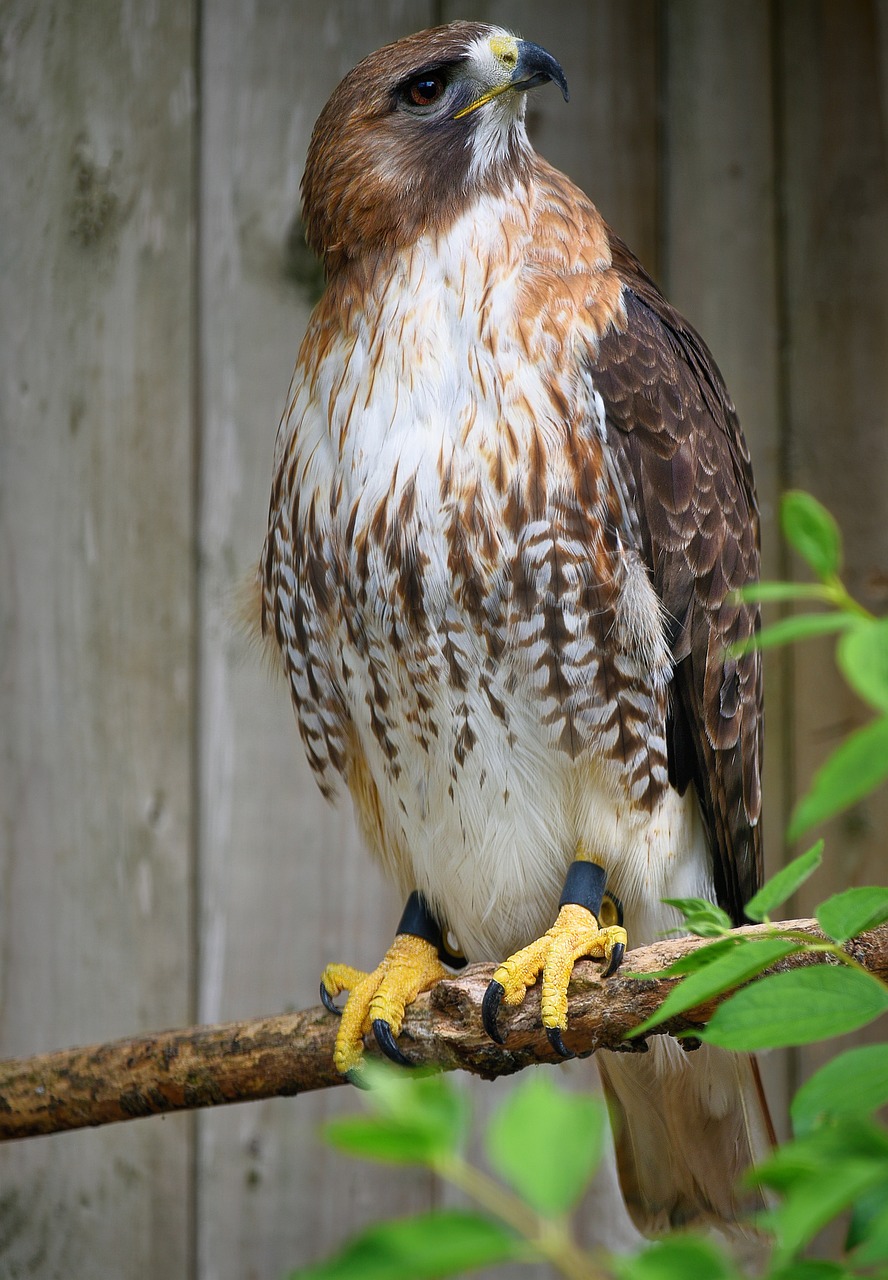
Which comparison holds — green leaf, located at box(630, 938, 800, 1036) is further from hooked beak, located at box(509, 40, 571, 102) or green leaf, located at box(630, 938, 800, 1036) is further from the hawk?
hooked beak, located at box(509, 40, 571, 102)

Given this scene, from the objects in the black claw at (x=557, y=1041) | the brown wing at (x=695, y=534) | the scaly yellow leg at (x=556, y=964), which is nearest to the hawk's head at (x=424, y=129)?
the brown wing at (x=695, y=534)

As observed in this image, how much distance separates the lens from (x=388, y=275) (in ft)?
5.89

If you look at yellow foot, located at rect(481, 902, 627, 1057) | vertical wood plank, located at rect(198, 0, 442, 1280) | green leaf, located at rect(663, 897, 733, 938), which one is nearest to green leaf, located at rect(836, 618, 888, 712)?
green leaf, located at rect(663, 897, 733, 938)

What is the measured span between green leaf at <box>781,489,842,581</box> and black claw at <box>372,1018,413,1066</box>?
143 centimetres

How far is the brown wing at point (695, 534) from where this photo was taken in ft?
5.77

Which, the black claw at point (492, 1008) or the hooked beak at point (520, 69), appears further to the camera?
the hooked beak at point (520, 69)

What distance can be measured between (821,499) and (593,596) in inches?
42.4

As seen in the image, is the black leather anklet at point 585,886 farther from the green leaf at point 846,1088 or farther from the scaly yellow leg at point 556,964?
the green leaf at point 846,1088

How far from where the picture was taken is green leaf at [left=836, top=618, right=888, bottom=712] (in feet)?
1.29

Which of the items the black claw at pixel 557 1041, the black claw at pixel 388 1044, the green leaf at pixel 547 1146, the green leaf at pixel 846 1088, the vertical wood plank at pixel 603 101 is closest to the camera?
the green leaf at pixel 547 1146

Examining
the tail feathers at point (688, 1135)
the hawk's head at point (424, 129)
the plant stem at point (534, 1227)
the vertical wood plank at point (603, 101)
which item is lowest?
the tail feathers at point (688, 1135)

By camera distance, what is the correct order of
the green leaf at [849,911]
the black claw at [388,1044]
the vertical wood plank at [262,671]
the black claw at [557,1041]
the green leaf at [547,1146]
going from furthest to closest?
the vertical wood plank at [262,671] < the black claw at [388,1044] < the black claw at [557,1041] < the green leaf at [849,911] < the green leaf at [547,1146]

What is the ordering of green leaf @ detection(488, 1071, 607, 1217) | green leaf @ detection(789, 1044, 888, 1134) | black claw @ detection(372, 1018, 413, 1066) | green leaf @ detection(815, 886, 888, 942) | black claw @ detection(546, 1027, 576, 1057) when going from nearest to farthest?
green leaf @ detection(488, 1071, 607, 1217) → green leaf @ detection(789, 1044, 888, 1134) → green leaf @ detection(815, 886, 888, 942) → black claw @ detection(546, 1027, 576, 1057) → black claw @ detection(372, 1018, 413, 1066)

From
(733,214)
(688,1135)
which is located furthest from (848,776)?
(733,214)
